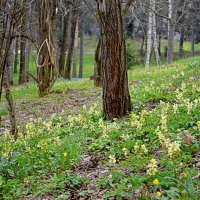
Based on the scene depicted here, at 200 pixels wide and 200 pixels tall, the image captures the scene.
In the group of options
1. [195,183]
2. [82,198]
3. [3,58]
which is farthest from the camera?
[3,58]

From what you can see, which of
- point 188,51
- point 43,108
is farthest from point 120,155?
point 188,51

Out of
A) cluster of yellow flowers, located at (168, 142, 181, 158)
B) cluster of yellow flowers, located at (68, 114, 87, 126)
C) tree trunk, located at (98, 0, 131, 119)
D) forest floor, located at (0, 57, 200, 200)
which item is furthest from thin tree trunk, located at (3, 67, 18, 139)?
cluster of yellow flowers, located at (168, 142, 181, 158)

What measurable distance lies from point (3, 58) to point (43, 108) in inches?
202

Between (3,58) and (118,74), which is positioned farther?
(118,74)

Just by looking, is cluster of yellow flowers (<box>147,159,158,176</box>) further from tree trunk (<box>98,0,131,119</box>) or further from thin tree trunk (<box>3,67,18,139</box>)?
thin tree trunk (<box>3,67,18,139</box>)

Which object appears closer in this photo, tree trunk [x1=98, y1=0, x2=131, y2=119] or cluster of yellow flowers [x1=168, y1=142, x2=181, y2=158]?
cluster of yellow flowers [x1=168, y1=142, x2=181, y2=158]

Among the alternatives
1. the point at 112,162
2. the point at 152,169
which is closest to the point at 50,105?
the point at 112,162

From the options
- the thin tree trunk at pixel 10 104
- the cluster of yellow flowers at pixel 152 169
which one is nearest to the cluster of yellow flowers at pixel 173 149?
the cluster of yellow flowers at pixel 152 169

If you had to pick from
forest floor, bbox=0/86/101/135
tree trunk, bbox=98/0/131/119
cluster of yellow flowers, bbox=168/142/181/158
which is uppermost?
tree trunk, bbox=98/0/131/119

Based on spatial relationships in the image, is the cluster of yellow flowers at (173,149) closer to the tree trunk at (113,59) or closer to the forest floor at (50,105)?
the tree trunk at (113,59)

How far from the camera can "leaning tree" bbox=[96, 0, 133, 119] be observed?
693 cm

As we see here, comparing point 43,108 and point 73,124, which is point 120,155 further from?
point 43,108

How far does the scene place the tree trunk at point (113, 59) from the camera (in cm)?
693

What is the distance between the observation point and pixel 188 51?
49.7 metres
